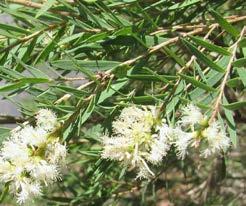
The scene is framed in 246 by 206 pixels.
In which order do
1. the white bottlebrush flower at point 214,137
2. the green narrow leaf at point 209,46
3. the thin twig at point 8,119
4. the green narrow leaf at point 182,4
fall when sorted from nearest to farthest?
the white bottlebrush flower at point 214,137 < the green narrow leaf at point 209,46 < the green narrow leaf at point 182,4 < the thin twig at point 8,119

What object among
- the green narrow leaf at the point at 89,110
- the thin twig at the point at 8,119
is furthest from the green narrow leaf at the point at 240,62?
the thin twig at the point at 8,119

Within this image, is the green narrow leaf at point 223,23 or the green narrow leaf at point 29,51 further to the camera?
the green narrow leaf at point 29,51

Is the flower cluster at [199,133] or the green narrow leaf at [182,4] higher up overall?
the green narrow leaf at [182,4]

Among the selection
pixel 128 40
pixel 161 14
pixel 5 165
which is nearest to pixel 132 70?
pixel 128 40

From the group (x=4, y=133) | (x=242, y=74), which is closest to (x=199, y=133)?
(x=242, y=74)

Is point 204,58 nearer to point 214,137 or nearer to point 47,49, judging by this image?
point 214,137

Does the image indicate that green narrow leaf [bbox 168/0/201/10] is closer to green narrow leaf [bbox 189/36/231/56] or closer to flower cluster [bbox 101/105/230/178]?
green narrow leaf [bbox 189/36/231/56]

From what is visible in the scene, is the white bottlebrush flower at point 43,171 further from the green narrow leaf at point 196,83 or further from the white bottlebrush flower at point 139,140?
the green narrow leaf at point 196,83

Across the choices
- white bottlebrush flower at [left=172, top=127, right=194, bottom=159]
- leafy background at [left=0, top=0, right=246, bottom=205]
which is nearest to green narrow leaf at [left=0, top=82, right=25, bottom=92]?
leafy background at [left=0, top=0, right=246, bottom=205]

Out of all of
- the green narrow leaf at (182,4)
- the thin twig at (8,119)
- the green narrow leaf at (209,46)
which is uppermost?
the green narrow leaf at (182,4)
